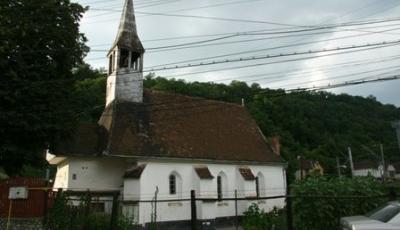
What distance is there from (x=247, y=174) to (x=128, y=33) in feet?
42.3

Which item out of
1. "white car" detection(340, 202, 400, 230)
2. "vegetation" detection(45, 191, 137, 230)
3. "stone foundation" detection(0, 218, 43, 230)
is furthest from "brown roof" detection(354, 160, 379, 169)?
"white car" detection(340, 202, 400, 230)

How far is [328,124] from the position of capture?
58.3 meters

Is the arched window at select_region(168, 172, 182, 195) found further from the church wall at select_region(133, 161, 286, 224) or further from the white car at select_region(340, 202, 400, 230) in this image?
the white car at select_region(340, 202, 400, 230)

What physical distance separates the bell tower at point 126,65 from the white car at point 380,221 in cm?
1926

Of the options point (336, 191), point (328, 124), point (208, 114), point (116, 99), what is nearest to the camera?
point (336, 191)

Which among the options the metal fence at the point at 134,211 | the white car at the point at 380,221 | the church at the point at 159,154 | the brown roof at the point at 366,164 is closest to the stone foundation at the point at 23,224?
the metal fence at the point at 134,211

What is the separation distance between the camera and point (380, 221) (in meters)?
7.68

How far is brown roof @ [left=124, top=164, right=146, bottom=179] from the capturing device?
22.3 m

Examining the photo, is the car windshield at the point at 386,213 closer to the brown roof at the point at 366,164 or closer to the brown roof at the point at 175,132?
the brown roof at the point at 175,132

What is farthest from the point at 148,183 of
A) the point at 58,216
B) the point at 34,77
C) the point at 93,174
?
the point at 58,216

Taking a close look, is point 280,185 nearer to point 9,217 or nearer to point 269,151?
point 269,151

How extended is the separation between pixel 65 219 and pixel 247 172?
1526cm

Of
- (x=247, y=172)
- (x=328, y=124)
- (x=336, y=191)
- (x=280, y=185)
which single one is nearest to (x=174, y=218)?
(x=247, y=172)

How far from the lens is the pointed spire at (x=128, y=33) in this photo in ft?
91.0
